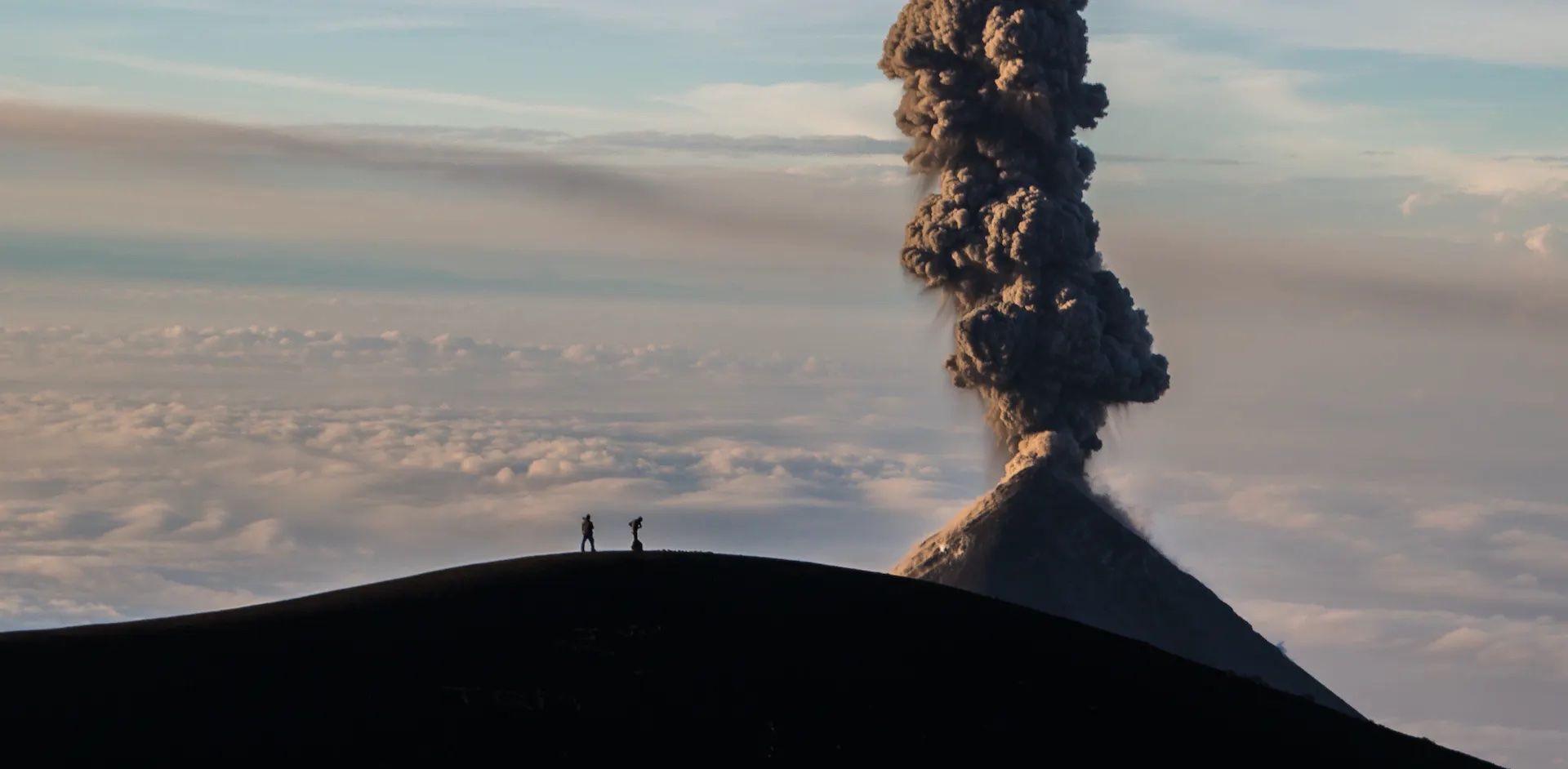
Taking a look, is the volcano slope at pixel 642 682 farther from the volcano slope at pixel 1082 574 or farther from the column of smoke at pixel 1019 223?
the volcano slope at pixel 1082 574

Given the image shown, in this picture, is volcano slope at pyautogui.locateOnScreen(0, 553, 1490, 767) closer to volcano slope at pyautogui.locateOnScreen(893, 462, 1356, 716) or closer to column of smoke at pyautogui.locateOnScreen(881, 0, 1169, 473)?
column of smoke at pyautogui.locateOnScreen(881, 0, 1169, 473)

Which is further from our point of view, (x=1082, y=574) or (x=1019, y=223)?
(x=1082, y=574)

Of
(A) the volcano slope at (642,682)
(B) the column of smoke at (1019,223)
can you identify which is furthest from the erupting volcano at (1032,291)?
(A) the volcano slope at (642,682)

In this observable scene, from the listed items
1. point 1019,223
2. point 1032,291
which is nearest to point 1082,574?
point 1032,291

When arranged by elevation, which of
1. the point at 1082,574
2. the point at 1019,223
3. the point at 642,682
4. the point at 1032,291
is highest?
the point at 1019,223

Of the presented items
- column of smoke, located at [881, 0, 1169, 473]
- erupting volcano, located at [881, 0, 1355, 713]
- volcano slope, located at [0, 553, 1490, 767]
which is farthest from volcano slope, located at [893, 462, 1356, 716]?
volcano slope, located at [0, 553, 1490, 767]

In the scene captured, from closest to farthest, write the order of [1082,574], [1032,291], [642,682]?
[642,682] < [1032,291] < [1082,574]

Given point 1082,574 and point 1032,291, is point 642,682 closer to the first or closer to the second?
point 1032,291
